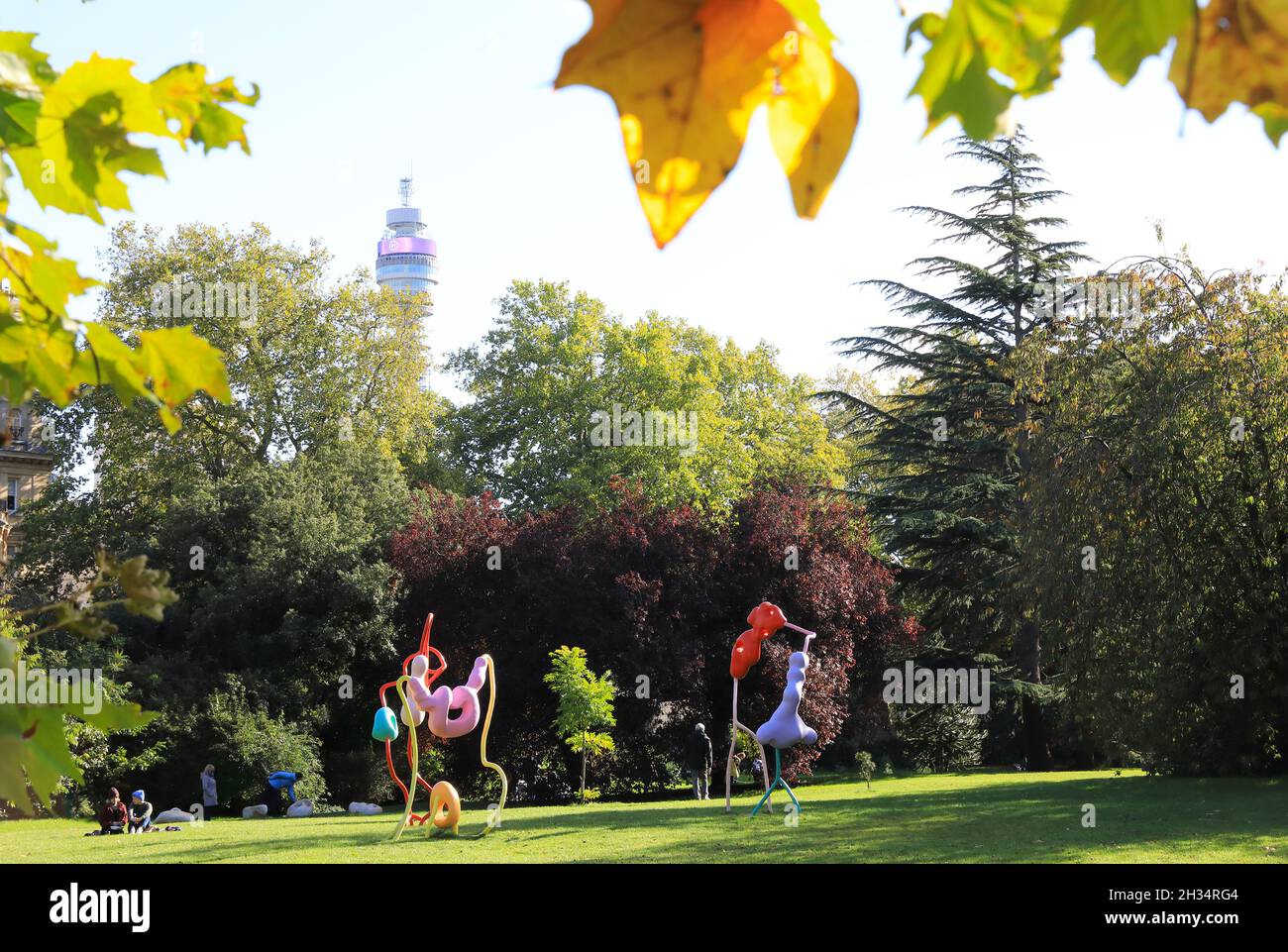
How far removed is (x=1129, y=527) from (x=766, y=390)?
724 inches

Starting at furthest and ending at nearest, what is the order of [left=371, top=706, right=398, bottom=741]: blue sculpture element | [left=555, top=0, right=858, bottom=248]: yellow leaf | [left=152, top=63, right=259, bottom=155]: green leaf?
1. [left=371, top=706, right=398, bottom=741]: blue sculpture element
2. [left=152, top=63, right=259, bottom=155]: green leaf
3. [left=555, top=0, right=858, bottom=248]: yellow leaf

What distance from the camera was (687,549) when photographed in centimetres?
2264

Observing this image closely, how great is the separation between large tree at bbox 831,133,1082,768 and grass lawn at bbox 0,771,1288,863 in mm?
7917

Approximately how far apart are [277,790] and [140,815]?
3.52m

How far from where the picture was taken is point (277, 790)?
20.9 m

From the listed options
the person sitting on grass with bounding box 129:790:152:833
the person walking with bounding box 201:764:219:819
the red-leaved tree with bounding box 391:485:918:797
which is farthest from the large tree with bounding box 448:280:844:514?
the person sitting on grass with bounding box 129:790:152:833

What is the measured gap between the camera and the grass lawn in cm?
1151

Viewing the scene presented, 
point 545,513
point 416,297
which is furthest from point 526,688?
point 416,297

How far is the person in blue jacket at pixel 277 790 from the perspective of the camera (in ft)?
67.5

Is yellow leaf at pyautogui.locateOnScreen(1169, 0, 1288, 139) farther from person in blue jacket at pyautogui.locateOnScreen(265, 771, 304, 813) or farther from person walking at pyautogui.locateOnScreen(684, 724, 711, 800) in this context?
person in blue jacket at pyautogui.locateOnScreen(265, 771, 304, 813)

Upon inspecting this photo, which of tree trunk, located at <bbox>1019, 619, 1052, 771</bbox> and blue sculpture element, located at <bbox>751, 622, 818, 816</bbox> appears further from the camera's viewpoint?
tree trunk, located at <bbox>1019, 619, 1052, 771</bbox>

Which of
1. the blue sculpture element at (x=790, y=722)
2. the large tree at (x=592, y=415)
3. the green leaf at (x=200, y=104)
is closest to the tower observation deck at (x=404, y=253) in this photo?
the large tree at (x=592, y=415)
